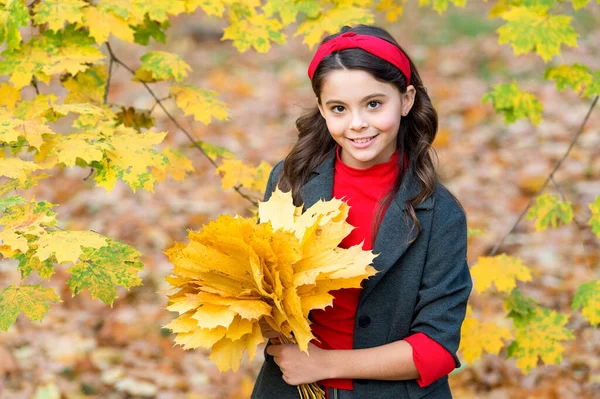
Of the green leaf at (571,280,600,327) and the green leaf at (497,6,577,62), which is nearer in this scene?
the green leaf at (497,6,577,62)

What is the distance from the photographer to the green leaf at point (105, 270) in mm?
1958

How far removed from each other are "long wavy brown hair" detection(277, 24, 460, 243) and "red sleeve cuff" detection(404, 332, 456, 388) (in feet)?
0.93

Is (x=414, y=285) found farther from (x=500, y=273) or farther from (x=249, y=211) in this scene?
(x=249, y=211)

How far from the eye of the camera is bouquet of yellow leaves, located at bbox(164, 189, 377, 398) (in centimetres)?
167

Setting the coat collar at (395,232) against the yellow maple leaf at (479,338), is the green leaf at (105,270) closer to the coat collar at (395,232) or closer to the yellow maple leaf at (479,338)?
the coat collar at (395,232)

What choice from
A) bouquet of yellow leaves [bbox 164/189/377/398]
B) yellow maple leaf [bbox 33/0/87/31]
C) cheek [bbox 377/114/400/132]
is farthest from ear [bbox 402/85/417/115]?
yellow maple leaf [bbox 33/0/87/31]

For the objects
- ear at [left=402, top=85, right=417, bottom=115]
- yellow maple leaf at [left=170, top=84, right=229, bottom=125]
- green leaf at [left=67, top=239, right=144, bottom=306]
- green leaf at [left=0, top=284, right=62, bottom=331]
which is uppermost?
ear at [left=402, top=85, right=417, bottom=115]

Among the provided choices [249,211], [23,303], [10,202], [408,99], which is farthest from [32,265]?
[249,211]

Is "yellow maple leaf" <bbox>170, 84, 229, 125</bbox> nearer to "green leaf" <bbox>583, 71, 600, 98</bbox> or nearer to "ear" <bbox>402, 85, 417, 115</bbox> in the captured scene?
"ear" <bbox>402, 85, 417, 115</bbox>

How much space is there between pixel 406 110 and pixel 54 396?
2.55 m

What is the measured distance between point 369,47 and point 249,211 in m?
3.42

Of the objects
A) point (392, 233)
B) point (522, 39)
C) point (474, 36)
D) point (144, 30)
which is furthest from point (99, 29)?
point (474, 36)

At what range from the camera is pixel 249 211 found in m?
5.23

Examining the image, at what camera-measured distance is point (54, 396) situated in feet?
11.9
